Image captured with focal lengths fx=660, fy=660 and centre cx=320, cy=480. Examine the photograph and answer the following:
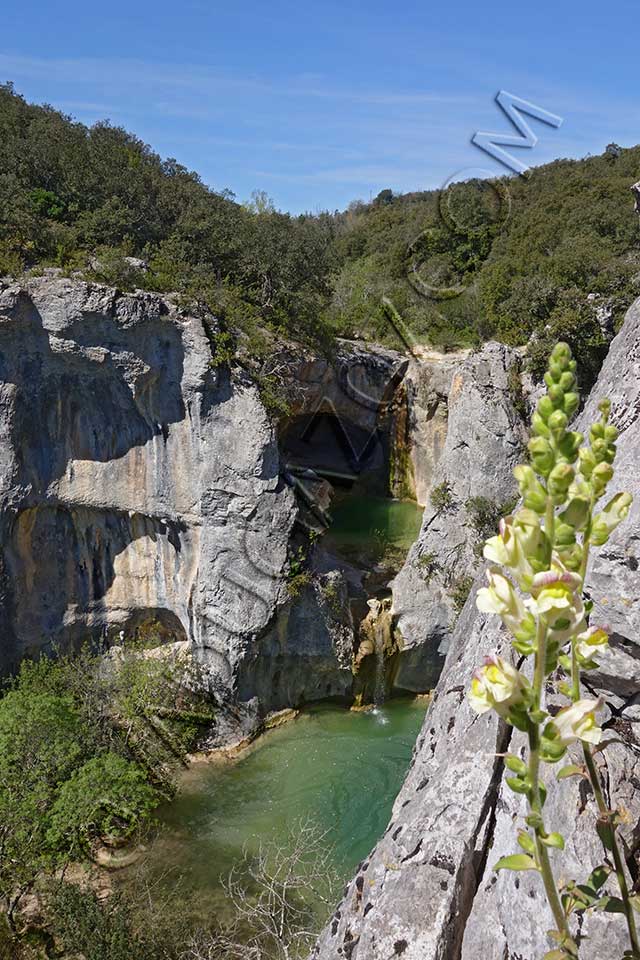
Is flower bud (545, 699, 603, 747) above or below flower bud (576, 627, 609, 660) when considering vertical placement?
below

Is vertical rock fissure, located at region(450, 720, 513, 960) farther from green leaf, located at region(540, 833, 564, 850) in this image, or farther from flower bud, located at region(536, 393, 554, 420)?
flower bud, located at region(536, 393, 554, 420)

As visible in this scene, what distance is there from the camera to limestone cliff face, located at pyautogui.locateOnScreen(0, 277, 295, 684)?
14219mm

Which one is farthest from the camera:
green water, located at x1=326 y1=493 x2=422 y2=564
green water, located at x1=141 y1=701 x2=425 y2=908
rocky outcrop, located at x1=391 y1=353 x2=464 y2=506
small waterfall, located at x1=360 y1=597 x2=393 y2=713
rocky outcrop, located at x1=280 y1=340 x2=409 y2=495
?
rocky outcrop, located at x1=391 y1=353 x2=464 y2=506

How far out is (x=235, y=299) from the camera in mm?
15711

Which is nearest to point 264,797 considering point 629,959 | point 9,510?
point 9,510

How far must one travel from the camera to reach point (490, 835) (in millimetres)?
4754

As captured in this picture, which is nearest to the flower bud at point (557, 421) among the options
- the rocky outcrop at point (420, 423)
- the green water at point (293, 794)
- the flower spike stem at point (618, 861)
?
the flower spike stem at point (618, 861)

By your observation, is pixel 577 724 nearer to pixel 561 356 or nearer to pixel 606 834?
pixel 606 834

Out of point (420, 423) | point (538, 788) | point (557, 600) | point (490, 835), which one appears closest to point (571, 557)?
point (557, 600)

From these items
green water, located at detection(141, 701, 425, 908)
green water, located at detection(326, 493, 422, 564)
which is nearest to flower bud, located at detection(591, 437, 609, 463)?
green water, located at detection(141, 701, 425, 908)

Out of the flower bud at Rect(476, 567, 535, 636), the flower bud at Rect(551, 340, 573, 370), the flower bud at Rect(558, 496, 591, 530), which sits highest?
the flower bud at Rect(551, 340, 573, 370)

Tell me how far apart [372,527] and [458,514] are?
705 centimetres

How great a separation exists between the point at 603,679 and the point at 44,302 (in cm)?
1319

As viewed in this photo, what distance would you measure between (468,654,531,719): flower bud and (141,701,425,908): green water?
11272mm
